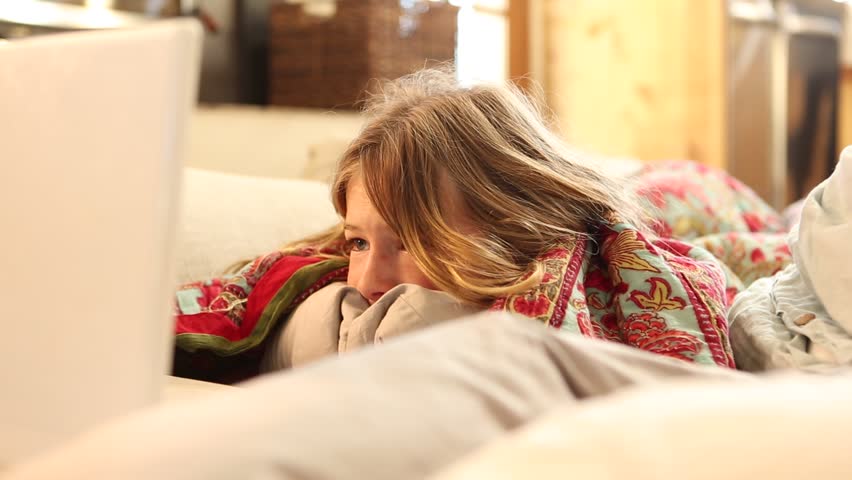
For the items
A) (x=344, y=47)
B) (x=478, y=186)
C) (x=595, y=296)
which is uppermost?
(x=344, y=47)

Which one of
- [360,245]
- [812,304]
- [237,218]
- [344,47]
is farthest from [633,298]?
[344,47]

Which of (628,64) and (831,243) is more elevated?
(628,64)

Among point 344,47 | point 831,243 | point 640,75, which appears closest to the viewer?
point 831,243

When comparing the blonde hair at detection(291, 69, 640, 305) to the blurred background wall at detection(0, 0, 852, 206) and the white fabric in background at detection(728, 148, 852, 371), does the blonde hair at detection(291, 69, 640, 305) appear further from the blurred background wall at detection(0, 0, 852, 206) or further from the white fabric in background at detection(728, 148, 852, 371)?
the blurred background wall at detection(0, 0, 852, 206)

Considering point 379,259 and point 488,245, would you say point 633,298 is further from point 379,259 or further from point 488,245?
A: point 379,259

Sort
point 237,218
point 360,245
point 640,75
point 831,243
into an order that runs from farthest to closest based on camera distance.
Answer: point 640,75, point 237,218, point 360,245, point 831,243

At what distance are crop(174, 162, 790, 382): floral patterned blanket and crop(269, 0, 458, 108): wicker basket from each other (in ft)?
4.74

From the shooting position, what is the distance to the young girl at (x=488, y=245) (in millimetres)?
812

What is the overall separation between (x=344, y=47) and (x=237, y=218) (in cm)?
139

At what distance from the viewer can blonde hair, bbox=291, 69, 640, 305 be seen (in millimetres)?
850

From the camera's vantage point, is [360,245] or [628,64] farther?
[628,64]

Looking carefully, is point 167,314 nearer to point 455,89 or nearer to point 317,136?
point 455,89

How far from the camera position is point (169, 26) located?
1.52 ft

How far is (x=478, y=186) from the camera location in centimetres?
90
